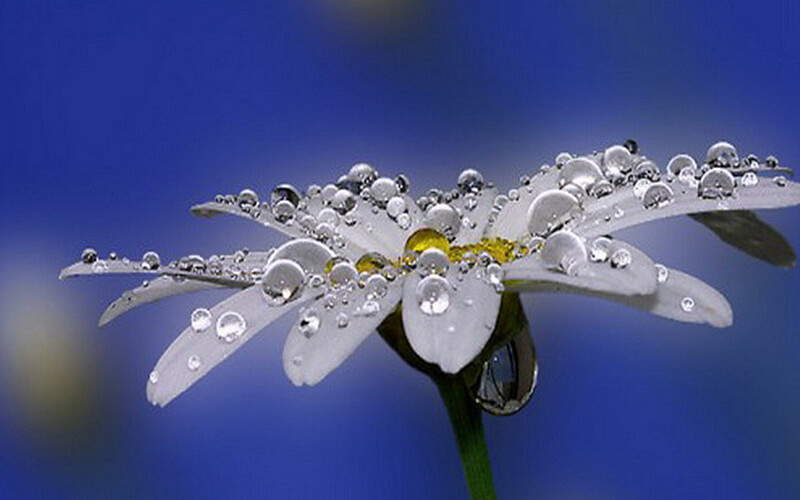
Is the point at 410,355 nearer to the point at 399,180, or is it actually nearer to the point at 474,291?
the point at 474,291

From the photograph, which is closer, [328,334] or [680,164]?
[328,334]

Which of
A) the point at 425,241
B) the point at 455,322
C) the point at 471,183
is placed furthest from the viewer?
the point at 471,183

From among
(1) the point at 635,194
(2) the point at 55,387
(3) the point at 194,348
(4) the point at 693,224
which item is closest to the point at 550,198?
(1) the point at 635,194

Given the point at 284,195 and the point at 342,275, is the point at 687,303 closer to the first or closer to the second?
the point at 342,275

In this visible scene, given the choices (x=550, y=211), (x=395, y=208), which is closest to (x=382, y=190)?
(x=395, y=208)

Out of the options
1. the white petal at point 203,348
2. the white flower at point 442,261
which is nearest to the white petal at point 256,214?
the white flower at point 442,261

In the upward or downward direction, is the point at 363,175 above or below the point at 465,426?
above
